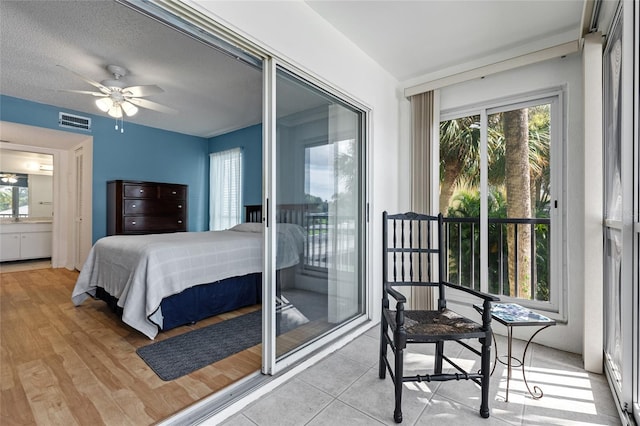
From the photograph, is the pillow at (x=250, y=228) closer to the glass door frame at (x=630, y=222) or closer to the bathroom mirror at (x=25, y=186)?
the glass door frame at (x=630, y=222)

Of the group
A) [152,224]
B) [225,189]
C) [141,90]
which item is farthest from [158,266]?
[225,189]

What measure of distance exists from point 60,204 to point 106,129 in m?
1.92

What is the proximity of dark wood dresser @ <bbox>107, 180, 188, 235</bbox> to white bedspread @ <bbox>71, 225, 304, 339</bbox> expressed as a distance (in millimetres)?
1643

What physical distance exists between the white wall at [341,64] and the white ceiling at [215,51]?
0.13 m

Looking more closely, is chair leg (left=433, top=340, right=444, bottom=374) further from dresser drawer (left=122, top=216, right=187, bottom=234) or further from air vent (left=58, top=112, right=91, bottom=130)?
air vent (left=58, top=112, right=91, bottom=130)

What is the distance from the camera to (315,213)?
2387 millimetres

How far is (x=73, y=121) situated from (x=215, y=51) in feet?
10.6

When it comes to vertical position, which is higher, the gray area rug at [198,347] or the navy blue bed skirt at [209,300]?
the navy blue bed skirt at [209,300]

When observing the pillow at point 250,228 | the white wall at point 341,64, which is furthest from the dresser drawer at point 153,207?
the white wall at point 341,64

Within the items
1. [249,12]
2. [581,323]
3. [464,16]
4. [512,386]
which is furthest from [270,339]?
[464,16]

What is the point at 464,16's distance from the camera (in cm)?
222

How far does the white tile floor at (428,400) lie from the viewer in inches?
Answer: 61.6

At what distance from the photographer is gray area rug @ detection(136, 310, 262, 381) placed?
6.83 ft

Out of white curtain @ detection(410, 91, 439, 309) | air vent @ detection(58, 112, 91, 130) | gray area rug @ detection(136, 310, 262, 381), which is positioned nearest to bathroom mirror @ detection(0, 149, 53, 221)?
air vent @ detection(58, 112, 91, 130)
